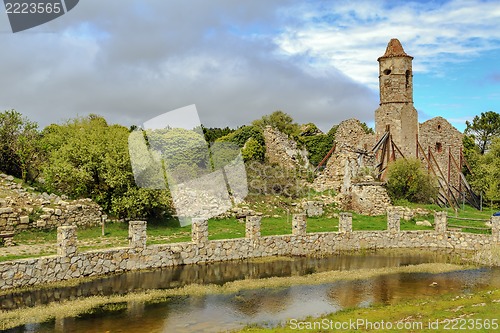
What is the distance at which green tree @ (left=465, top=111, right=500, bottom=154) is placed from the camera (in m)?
61.6

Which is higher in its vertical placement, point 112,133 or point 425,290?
point 112,133

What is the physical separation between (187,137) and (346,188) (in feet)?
54.4

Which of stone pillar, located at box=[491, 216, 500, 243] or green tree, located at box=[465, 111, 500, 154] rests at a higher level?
green tree, located at box=[465, 111, 500, 154]

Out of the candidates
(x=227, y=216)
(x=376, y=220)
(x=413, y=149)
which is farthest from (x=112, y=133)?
(x=413, y=149)

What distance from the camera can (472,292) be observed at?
17.7 meters

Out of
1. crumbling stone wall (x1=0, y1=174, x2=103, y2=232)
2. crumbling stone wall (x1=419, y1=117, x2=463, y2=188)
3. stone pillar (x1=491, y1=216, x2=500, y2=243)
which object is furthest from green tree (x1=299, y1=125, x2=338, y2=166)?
crumbling stone wall (x1=0, y1=174, x2=103, y2=232)

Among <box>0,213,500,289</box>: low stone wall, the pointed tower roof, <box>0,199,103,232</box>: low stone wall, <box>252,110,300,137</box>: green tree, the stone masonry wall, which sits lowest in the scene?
<box>0,213,500,289</box>: low stone wall

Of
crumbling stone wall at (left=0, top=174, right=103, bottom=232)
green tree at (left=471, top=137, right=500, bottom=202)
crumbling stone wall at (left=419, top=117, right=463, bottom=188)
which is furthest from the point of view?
crumbling stone wall at (left=419, top=117, right=463, bottom=188)

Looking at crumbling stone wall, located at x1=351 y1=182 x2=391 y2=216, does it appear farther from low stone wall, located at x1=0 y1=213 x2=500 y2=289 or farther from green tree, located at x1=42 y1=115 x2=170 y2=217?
green tree, located at x1=42 y1=115 x2=170 y2=217

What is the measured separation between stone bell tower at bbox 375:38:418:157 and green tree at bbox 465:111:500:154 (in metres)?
23.0

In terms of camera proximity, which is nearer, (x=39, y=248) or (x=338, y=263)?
(x=39, y=248)

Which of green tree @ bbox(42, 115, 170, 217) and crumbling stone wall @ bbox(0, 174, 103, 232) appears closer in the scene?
crumbling stone wall @ bbox(0, 174, 103, 232)

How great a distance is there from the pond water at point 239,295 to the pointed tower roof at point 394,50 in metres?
23.7

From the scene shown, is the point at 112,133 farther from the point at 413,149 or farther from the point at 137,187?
the point at 413,149
